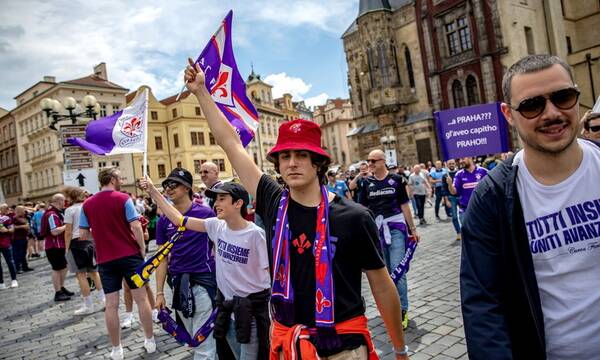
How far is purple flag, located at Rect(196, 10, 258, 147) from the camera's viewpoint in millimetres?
3898

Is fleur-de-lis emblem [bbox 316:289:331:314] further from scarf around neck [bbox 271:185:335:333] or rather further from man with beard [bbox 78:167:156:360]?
man with beard [bbox 78:167:156:360]

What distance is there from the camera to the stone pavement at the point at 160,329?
4516 millimetres

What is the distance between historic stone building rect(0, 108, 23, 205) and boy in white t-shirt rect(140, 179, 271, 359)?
64.5 meters

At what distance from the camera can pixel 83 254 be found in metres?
7.41

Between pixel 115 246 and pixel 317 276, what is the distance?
3843 mm

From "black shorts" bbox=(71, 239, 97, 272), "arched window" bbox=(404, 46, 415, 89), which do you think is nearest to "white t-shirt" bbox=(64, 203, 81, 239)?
"black shorts" bbox=(71, 239, 97, 272)

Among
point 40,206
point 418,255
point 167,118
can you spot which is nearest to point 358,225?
point 418,255

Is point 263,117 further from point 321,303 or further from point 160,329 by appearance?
point 321,303

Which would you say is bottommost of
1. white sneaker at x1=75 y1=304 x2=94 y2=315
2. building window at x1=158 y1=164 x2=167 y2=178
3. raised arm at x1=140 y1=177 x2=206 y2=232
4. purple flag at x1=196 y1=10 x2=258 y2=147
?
white sneaker at x1=75 y1=304 x2=94 y2=315

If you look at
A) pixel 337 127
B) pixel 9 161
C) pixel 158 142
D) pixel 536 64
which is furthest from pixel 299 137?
pixel 337 127

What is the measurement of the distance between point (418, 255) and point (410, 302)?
320 cm

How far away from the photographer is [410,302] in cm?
585

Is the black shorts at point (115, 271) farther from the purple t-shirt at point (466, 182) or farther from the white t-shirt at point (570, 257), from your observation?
the purple t-shirt at point (466, 182)

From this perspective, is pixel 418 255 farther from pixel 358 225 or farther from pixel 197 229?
pixel 358 225
